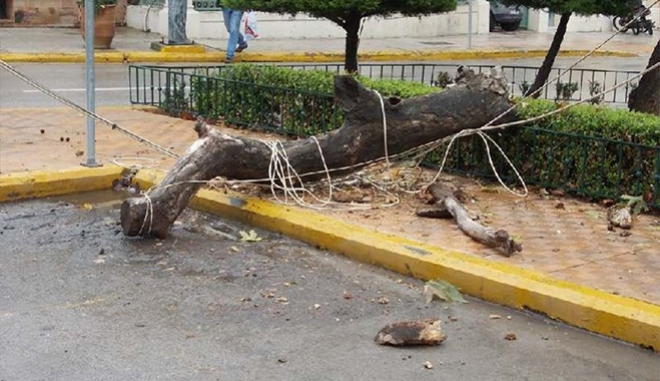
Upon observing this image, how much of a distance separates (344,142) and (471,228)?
138 centimetres

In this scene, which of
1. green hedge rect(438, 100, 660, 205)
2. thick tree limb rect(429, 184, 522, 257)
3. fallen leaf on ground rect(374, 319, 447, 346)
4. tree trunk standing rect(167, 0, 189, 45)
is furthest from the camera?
tree trunk standing rect(167, 0, 189, 45)

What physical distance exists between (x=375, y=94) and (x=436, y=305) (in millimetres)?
2376

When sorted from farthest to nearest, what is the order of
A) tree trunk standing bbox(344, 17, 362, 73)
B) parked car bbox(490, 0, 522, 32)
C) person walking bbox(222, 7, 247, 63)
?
parked car bbox(490, 0, 522, 32)
person walking bbox(222, 7, 247, 63)
tree trunk standing bbox(344, 17, 362, 73)

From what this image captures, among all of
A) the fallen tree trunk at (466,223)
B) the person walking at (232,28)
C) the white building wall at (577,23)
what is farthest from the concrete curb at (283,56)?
the fallen tree trunk at (466,223)

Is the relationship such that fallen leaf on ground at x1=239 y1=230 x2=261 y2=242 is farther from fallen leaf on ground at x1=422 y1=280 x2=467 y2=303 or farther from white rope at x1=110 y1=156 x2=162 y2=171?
white rope at x1=110 y1=156 x2=162 y2=171

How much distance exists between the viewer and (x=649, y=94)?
34.6 feet

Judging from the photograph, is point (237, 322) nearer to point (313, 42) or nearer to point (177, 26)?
point (177, 26)

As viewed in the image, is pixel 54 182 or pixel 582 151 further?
pixel 54 182

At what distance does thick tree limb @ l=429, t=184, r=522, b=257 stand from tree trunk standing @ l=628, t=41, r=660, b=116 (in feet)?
10.6

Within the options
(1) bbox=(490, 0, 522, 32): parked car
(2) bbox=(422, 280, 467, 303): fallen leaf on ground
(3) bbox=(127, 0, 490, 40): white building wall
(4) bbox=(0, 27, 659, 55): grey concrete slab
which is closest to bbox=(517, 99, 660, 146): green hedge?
(2) bbox=(422, 280, 467, 303): fallen leaf on ground

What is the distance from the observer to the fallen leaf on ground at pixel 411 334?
218 inches

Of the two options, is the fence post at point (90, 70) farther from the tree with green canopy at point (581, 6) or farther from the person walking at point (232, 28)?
the person walking at point (232, 28)

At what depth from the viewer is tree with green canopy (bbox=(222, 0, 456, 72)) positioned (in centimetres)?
1158

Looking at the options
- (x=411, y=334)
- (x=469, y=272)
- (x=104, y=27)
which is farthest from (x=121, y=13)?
(x=411, y=334)
